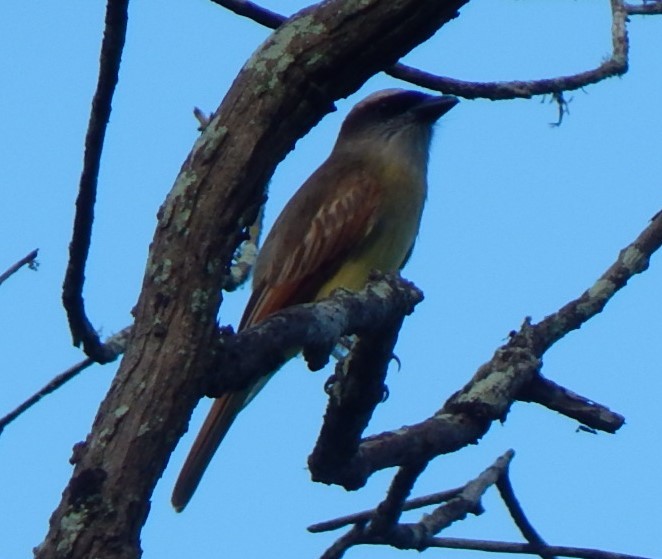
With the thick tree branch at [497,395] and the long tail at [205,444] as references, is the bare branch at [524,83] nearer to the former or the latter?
the thick tree branch at [497,395]

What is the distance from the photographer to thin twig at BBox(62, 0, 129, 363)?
2.64 meters

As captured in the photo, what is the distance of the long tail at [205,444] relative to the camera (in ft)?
15.5

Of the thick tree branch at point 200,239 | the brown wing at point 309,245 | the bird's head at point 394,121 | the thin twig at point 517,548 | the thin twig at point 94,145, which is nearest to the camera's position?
the thick tree branch at point 200,239

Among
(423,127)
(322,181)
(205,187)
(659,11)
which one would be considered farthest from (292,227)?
(205,187)

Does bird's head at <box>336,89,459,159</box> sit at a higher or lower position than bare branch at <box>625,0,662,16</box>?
higher

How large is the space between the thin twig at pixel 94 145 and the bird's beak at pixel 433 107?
4.05m

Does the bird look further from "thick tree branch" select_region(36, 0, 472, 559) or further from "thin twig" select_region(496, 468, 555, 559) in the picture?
"thick tree branch" select_region(36, 0, 472, 559)

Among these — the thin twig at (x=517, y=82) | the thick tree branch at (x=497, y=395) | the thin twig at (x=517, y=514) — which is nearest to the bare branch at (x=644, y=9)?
the thin twig at (x=517, y=82)

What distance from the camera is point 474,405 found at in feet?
12.8

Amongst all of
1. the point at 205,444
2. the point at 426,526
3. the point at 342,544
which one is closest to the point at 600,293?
the point at 426,526

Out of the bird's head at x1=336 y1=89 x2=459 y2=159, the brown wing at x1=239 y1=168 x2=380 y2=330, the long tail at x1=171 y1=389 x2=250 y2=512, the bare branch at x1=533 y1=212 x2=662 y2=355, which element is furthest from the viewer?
the bird's head at x1=336 y1=89 x2=459 y2=159

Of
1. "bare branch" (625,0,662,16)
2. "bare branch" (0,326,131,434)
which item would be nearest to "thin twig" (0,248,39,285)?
"bare branch" (0,326,131,434)

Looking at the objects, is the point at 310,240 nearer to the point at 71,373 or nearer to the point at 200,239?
the point at 71,373

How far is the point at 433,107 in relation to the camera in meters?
6.88
